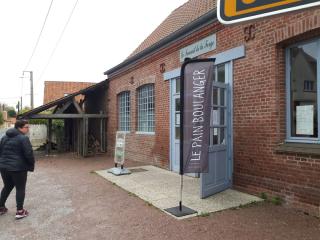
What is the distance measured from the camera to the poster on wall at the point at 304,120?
240 inches

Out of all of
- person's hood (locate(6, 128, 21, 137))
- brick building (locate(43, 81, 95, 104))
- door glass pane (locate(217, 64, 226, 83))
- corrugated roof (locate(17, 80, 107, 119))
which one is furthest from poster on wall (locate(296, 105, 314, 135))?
brick building (locate(43, 81, 95, 104))

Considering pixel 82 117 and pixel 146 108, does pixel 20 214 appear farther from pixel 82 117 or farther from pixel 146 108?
pixel 82 117

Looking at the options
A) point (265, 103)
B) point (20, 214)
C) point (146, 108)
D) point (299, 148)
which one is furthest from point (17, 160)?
point (146, 108)

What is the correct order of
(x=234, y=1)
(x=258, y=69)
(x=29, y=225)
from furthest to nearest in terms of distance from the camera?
(x=258, y=69), (x=29, y=225), (x=234, y=1)

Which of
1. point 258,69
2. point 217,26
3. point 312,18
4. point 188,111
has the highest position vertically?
point 217,26

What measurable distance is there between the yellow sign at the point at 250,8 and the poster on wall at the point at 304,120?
4799mm

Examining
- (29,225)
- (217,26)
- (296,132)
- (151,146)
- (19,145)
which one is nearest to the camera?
(29,225)

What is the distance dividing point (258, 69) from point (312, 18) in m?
1.56

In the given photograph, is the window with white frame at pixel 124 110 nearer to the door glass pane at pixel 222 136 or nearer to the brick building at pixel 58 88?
the door glass pane at pixel 222 136

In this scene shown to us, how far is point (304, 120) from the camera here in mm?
6215

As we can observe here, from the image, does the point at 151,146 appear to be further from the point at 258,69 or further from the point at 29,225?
the point at 29,225

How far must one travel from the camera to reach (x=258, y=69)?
7004mm

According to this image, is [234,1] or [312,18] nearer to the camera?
[234,1]

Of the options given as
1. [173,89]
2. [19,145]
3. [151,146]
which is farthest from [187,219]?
[151,146]
